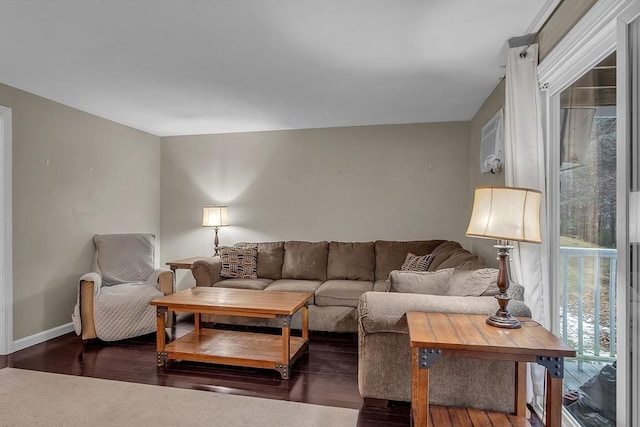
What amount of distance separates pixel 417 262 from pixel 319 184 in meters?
1.74

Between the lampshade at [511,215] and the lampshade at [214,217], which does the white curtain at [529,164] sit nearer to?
the lampshade at [511,215]

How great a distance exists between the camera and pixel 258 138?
5.05 metres

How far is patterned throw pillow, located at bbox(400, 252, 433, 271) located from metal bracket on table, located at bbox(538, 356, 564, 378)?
2.09 m

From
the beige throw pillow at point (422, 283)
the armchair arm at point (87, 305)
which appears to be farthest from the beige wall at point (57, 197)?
the beige throw pillow at point (422, 283)

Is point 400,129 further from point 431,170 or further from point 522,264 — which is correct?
point 522,264

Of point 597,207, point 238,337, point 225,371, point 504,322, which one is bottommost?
point 225,371

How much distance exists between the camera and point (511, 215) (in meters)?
1.78

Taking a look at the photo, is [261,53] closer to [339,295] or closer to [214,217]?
[339,295]

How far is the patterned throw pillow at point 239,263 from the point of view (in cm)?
440

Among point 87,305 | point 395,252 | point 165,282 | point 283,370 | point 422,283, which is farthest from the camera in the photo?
point 395,252

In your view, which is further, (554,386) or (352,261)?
(352,261)

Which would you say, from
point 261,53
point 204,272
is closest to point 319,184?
point 204,272

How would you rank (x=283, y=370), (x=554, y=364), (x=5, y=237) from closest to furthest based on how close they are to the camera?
(x=554, y=364)
(x=283, y=370)
(x=5, y=237)

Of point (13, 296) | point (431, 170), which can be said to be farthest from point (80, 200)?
point (431, 170)
